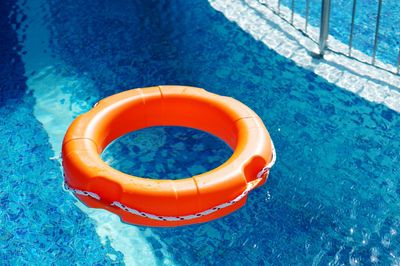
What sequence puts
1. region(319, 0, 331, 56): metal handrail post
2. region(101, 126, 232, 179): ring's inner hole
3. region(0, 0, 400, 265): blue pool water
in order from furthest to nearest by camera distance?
region(319, 0, 331, 56): metal handrail post < region(101, 126, 232, 179): ring's inner hole < region(0, 0, 400, 265): blue pool water

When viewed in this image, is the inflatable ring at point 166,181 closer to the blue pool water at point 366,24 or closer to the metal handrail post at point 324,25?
the metal handrail post at point 324,25

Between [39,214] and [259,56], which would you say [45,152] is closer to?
[39,214]

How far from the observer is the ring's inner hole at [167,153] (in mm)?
3977

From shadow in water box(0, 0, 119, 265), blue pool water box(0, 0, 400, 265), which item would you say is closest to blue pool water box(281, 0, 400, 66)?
blue pool water box(0, 0, 400, 265)

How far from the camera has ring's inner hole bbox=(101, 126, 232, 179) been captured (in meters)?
3.98

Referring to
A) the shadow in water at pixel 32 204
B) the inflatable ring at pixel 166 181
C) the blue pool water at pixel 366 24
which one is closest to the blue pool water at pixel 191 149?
the shadow in water at pixel 32 204

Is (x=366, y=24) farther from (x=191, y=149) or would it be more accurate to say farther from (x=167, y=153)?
(x=167, y=153)

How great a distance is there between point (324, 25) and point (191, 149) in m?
1.36

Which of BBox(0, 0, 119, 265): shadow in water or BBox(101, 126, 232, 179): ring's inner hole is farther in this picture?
BBox(101, 126, 232, 179): ring's inner hole

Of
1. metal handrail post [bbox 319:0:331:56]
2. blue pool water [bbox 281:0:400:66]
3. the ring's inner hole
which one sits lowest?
blue pool water [bbox 281:0:400:66]

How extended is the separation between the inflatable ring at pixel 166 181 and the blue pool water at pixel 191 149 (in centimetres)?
25

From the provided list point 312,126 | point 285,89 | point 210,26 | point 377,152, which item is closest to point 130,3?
point 210,26

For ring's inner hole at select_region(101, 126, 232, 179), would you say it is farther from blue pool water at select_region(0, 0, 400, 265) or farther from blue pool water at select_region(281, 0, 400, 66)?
blue pool water at select_region(281, 0, 400, 66)

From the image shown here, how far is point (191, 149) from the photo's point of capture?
412 centimetres
